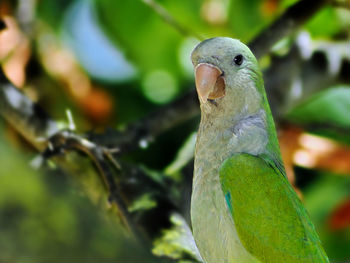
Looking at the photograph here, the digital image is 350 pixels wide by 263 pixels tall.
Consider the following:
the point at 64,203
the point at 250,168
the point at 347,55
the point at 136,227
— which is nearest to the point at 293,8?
the point at 347,55

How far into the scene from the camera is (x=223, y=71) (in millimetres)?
1217

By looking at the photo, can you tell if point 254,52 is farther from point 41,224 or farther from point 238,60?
point 41,224

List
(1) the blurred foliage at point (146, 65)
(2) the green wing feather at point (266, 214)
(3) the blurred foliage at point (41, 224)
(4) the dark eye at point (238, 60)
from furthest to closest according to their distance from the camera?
(1) the blurred foliage at point (146, 65) < (4) the dark eye at point (238, 60) < (2) the green wing feather at point (266, 214) < (3) the blurred foliage at point (41, 224)

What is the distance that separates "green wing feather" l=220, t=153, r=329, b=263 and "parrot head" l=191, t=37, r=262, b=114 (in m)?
0.17

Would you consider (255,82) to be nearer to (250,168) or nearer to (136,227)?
(250,168)

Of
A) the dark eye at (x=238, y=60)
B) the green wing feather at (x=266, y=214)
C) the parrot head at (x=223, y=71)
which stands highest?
the dark eye at (x=238, y=60)

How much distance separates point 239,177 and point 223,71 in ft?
0.85

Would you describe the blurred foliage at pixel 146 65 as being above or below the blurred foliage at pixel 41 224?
above

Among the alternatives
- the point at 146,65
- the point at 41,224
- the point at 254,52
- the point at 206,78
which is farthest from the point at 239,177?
the point at 146,65

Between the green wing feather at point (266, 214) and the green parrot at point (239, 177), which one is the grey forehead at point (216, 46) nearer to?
the green parrot at point (239, 177)

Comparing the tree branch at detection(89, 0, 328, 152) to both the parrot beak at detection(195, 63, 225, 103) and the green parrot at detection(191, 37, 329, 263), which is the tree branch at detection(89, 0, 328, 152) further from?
the parrot beak at detection(195, 63, 225, 103)

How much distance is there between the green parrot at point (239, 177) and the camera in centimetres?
110

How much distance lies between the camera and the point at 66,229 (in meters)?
0.35

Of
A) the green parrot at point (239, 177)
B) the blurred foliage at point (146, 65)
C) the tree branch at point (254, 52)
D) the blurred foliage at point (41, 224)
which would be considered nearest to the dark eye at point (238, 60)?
the green parrot at point (239, 177)
